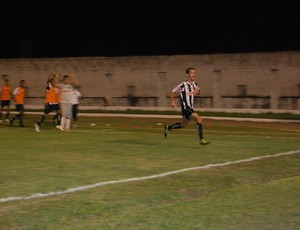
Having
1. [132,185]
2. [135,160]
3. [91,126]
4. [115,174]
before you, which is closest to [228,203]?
[132,185]

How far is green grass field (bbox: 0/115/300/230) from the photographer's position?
8664mm

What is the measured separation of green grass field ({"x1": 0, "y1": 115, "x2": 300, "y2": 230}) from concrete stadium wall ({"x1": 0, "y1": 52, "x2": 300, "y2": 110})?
1783 centimetres

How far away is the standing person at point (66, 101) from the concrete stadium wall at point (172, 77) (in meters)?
16.9

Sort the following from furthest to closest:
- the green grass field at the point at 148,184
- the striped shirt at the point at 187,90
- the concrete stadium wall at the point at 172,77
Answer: the concrete stadium wall at the point at 172,77 < the striped shirt at the point at 187,90 < the green grass field at the point at 148,184

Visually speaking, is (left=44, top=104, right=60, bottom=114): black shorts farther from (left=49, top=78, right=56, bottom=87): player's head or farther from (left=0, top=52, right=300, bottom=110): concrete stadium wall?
(left=0, top=52, right=300, bottom=110): concrete stadium wall

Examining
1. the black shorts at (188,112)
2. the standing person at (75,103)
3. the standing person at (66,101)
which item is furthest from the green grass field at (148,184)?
the standing person at (75,103)

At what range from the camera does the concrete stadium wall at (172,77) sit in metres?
37.8

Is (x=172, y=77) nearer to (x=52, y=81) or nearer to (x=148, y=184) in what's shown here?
(x=52, y=81)

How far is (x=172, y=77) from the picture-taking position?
A: 41938mm

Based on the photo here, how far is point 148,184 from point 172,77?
30.8 metres

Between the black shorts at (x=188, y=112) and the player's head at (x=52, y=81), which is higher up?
the player's head at (x=52, y=81)

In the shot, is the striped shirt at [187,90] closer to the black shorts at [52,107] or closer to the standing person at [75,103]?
the standing person at [75,103]

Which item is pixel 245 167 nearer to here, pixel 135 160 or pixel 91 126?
pixel 135 160

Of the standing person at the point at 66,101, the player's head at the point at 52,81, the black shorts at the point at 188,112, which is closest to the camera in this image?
the black shorts at the point at 188,112
